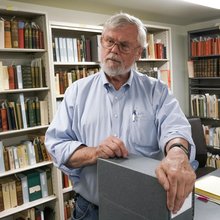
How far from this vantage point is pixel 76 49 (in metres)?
2.97

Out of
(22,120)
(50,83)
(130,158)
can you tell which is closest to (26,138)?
(22,120)

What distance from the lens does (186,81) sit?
15.6 feet

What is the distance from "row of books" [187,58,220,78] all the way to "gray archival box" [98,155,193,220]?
11.3 feet

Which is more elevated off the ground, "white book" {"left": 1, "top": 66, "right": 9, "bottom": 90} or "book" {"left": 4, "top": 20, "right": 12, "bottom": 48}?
"book" {"left": 4, "top": 20, "right": 12, "bottom": 48}

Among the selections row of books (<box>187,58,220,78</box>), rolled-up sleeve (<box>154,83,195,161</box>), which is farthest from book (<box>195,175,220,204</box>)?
row of books (<box>187,58,220,78</box>)

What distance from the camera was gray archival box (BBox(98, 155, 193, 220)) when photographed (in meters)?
0.66

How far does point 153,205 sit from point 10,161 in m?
2.21

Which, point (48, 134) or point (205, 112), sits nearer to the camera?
point (48, 134)

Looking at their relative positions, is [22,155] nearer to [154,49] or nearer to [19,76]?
[19,76]

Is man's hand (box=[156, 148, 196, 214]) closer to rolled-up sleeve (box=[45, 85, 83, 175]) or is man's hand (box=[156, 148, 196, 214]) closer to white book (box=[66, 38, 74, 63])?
rolled-up sleeve (box=[45, 85, 83, 175])

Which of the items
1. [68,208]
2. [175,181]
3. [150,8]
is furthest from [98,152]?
[150,8]

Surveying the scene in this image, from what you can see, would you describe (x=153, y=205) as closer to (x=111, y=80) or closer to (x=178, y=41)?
(x=111, y=80)

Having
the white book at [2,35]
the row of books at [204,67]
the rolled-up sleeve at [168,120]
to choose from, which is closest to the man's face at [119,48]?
the rolled-up sleeve at [168,120]

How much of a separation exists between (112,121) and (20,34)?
1854 millimetres
